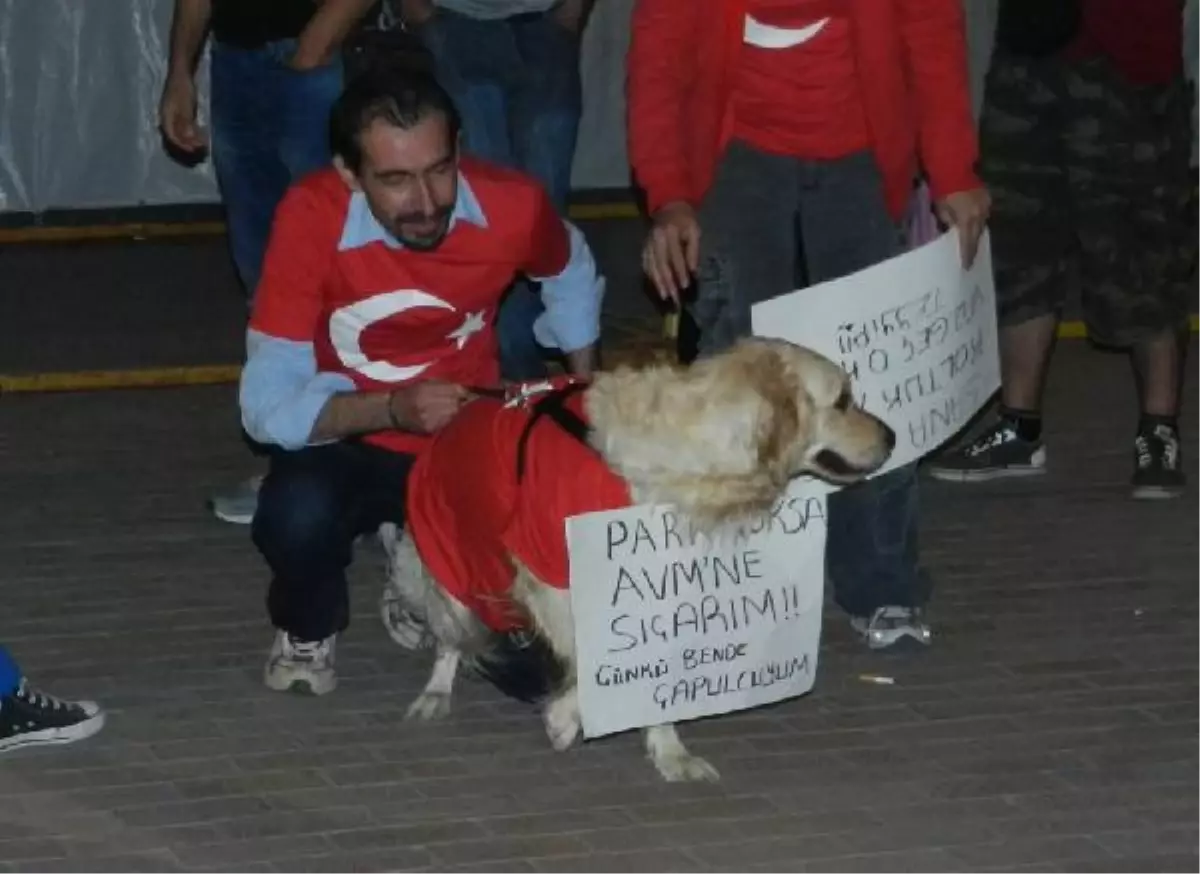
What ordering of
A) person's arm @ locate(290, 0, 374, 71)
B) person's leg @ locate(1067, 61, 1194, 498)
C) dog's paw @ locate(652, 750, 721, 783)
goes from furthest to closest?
person's leg @ locate(1067, 61, 1194, 498), person's arm @ locate(290, 0, 374, 71), dog's paw @ locate(652, 750, 721, 783)

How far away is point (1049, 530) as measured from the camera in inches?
249

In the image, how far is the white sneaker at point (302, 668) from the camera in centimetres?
516

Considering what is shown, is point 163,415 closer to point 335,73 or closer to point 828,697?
point 335,73

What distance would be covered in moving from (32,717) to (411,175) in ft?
4.24

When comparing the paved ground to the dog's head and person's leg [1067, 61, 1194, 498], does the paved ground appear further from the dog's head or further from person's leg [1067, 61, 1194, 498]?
A: the dog's head

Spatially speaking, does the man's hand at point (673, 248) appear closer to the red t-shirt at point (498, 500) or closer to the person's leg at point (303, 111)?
the red t-shirt at point (498, 500)

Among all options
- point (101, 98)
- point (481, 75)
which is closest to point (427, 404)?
point (481, 75)

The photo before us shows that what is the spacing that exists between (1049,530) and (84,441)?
2.84 m

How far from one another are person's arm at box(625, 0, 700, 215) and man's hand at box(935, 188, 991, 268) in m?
0.55

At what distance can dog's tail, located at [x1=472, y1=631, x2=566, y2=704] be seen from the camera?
485 centimetres

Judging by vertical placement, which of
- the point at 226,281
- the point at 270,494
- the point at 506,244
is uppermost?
the point at 506,244

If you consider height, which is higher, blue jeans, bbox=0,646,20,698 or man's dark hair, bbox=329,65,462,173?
man's dark hair, bbox=329,65,462,173

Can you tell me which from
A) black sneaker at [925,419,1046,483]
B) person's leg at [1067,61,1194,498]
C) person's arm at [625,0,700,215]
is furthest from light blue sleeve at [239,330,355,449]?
person's leg at [1067,61,1194,498]

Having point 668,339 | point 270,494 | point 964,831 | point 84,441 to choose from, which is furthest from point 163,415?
point 964,831
